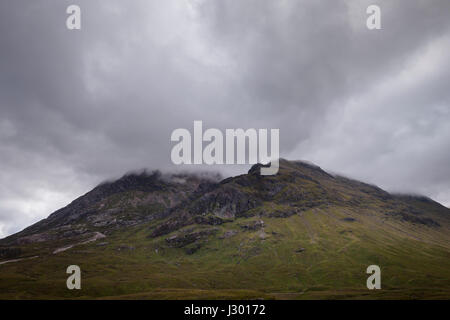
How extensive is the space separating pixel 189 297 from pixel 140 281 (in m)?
68.5

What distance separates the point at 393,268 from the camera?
652 feet

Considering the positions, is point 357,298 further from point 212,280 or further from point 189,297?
point 212,280

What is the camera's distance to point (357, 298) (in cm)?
13362
